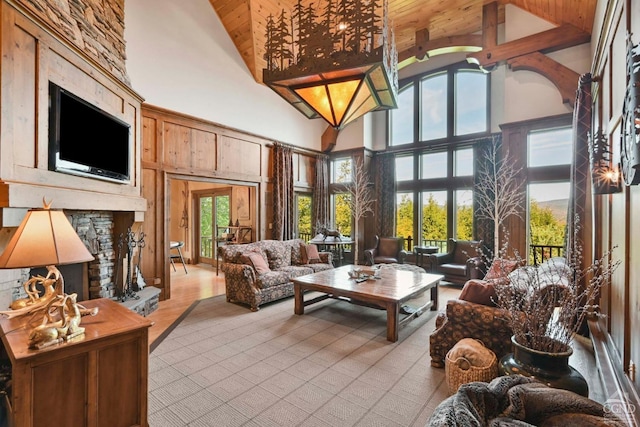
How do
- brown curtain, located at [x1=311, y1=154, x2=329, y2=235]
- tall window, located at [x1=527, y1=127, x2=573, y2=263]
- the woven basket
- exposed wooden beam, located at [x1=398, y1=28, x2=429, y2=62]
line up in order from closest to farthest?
the woven basket
tall window, located at [x1=527, y1=127, x2=573, y2=263]
exposed wooden beam, located at [x1=398, y1=28, x2=429, y2=62]
brown curtain, located at [x1=311, y1=154, x2=329, y2=235]

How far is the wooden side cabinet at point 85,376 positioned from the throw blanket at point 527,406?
178 centimetres

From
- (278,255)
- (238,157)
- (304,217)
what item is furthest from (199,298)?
(304,217)

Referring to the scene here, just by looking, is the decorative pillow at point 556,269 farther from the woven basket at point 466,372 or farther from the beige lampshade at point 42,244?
the beige lampshade at point 42,244

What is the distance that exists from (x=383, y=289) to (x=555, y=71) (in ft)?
17.0

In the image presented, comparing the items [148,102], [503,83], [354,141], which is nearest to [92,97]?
[148,102]

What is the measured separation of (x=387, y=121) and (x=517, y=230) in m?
4.27

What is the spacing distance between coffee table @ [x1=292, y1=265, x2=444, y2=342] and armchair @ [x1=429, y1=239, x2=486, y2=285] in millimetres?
1723

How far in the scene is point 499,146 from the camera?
6320 mm

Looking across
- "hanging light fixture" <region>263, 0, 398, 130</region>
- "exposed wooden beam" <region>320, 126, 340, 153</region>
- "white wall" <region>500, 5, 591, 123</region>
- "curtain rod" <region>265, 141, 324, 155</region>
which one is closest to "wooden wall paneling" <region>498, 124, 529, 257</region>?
"white wall" <region>500, 5, 591, 123</region>

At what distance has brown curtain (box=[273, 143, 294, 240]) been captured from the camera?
23.0 feet

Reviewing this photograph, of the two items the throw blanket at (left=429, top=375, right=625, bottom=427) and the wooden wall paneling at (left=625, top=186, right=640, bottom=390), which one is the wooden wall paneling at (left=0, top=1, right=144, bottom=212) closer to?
the throw blanket at (left=429, top=375, right=625, bottom=427)

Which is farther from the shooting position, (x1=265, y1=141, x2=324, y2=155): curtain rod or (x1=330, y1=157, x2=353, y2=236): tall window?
(x1=330, y1=157, x2=353, y2=236): tall window

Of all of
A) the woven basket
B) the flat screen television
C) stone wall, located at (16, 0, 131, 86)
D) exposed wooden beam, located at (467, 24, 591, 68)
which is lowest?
the woven basket

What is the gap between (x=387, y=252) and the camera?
23.3ft
